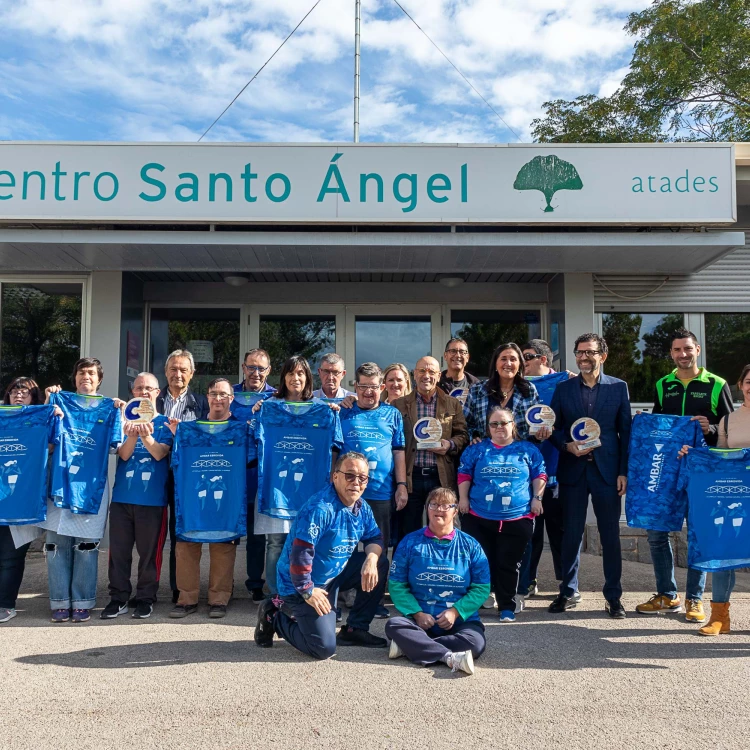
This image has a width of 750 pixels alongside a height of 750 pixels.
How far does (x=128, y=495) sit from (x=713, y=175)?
6.23m

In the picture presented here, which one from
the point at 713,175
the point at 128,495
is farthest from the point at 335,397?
the point at 713,175

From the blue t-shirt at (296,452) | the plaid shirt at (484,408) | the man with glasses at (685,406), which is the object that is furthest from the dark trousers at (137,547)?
the man with glasses at (685,406)

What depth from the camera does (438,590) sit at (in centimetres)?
438

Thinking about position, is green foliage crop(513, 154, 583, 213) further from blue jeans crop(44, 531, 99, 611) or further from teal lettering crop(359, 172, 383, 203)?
blue jeans crop(44, 531, 99, 611)

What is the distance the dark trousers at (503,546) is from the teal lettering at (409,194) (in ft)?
11.2

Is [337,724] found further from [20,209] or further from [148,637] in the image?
[20,209]

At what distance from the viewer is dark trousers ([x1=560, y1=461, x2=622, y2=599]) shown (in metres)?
5.34

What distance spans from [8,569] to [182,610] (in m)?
1.27

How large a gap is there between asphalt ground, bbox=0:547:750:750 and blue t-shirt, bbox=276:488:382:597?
0.46 meters

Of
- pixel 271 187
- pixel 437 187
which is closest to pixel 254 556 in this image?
pixel 271 187

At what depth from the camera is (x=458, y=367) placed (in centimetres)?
609

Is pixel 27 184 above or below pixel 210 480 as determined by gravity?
above

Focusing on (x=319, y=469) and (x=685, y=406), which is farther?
(x=685, y=406)

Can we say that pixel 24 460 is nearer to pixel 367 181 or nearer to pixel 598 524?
pixel 367 181
